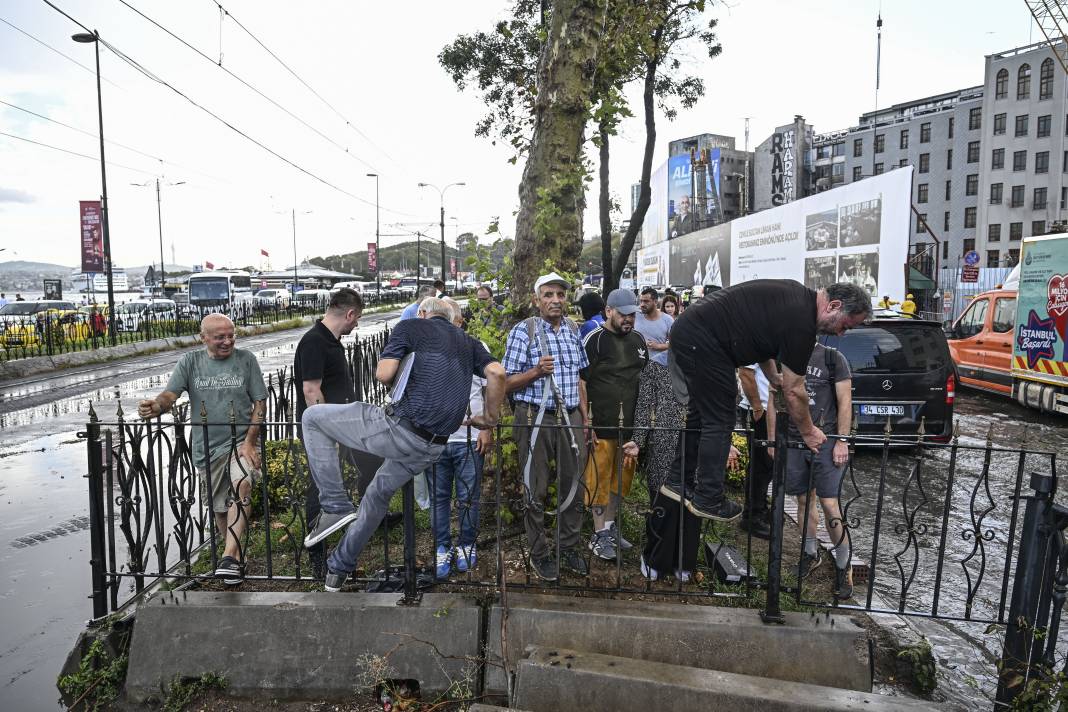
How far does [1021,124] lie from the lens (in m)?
55.3

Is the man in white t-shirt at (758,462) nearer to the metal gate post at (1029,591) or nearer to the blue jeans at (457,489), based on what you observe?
the metal gate post at (1029,591)

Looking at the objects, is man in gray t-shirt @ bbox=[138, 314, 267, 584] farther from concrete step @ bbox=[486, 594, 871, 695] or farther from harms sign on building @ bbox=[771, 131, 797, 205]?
harms sign on building @ bbox=[771, 131, 797, 205]

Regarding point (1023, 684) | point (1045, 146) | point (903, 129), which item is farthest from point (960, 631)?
point (903, 129)

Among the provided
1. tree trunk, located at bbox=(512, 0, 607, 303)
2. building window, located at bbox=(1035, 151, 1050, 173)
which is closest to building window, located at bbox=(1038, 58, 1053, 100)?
building window, located at bbox=(1035, 151, 1050, 173)

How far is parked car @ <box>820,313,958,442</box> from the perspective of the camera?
26.7 ft

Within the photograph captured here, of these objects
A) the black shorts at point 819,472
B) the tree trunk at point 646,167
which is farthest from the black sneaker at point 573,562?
the tree trunk at point 646,167

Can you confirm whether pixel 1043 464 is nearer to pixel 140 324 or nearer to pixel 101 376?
pixel 101 376

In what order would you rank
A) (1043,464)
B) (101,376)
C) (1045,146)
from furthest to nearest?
(1045,146)
(101,376)
(1043,464)

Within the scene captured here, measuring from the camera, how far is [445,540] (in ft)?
15.0

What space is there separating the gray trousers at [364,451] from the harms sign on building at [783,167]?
253 ft

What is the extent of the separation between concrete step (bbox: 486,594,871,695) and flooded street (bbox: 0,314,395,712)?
2.51 meters

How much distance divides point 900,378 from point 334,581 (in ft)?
23.0

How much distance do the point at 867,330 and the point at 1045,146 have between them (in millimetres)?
60997

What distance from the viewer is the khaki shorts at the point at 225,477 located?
450 centimetres
